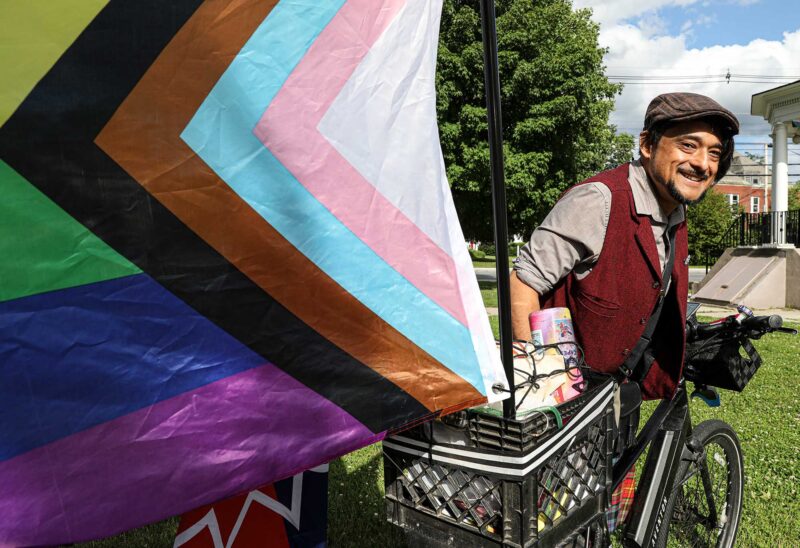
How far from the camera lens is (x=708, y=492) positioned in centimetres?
278

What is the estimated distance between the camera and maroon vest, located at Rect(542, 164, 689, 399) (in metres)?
2.21

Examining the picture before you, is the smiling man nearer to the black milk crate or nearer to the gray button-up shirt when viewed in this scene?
the gray button-up shirt

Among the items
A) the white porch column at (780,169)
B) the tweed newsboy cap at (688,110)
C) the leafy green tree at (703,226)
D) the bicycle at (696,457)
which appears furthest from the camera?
the leafy green tree at (703,226)

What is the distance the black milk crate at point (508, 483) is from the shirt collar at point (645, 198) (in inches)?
30.8

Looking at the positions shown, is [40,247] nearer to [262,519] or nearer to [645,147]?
[262,519]

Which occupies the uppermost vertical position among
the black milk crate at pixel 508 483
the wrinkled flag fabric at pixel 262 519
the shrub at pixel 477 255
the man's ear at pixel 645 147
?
the man's ear at pixel 645 147

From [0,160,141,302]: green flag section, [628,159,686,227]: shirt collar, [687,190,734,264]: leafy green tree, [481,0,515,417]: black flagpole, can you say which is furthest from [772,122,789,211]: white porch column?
[687,190,734,264]: leafy green tree

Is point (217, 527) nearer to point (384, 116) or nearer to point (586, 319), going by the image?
point (384, 116)

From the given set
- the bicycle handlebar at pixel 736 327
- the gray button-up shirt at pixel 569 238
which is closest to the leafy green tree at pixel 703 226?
the bicycle handlebar at pixel 736 327

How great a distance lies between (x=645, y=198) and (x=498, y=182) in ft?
3.47

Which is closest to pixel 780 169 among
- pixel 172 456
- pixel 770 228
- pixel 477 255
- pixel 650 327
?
pixel 770 228

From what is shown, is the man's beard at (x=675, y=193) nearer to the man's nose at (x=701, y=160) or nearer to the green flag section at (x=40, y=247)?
the man's nose at (x=701, y=160)

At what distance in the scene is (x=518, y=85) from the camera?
16.5 m

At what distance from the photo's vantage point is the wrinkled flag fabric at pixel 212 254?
3.52ft
